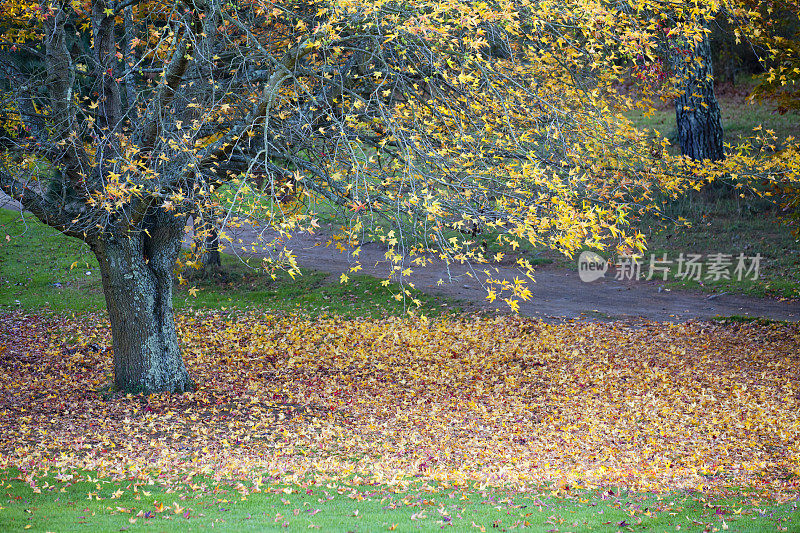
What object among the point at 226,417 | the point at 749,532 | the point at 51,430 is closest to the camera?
the point at 749,532

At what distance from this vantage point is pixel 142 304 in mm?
9602

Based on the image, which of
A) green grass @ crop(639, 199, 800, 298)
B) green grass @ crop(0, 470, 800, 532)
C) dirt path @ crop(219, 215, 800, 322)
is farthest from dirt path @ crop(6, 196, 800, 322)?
green grass @ crop(0, 470, 800, 532)

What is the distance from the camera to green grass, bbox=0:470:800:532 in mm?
5223

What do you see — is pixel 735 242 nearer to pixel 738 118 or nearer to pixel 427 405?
pixel 738 118

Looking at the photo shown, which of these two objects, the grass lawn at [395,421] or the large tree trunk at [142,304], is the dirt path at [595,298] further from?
the large tree trunk at [142,304]

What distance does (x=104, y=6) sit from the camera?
8.61m

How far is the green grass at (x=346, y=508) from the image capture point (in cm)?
522

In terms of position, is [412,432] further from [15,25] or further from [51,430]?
[15,25]

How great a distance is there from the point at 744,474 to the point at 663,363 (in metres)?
4.70

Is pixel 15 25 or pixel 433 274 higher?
pixel 15 25

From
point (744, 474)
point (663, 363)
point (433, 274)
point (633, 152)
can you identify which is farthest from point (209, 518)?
point (433, 274)

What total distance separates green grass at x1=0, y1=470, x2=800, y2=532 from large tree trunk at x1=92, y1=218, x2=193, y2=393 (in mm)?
3318

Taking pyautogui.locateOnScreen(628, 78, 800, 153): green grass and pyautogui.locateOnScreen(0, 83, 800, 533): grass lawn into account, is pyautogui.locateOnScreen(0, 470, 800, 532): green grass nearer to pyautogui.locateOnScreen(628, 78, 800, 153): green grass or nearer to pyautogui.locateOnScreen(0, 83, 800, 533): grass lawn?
pyautogui.locateOnScreen(0, 83, 800, 533): grass lawn

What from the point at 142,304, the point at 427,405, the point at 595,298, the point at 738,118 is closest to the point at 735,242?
the point at 595,298
